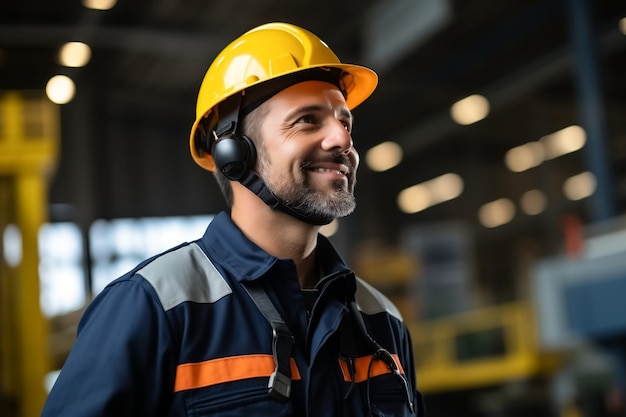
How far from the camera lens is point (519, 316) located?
13969 mm

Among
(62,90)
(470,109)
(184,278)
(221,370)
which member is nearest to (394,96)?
(470,109)

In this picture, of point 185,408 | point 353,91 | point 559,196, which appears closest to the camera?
point 185,408

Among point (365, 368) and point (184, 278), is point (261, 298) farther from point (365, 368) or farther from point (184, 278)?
point (365, 368)

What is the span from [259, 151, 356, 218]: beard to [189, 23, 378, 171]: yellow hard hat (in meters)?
0.24

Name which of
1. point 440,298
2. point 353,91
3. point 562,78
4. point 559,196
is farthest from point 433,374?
point 353,91

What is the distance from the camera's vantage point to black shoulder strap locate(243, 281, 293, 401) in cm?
176

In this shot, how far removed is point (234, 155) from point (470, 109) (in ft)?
60.2

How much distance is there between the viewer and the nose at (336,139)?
1989 mm

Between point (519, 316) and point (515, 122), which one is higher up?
point (515, 122)

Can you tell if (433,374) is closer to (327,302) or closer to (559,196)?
(559,196)

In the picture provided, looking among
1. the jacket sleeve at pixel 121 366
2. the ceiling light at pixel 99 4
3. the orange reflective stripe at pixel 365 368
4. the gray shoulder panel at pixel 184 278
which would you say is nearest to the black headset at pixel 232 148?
the gray shoulder panel at pixel 184 278

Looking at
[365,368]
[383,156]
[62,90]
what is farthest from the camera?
[383,156]

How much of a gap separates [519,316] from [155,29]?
839 cm

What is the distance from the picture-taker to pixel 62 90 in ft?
63.2
